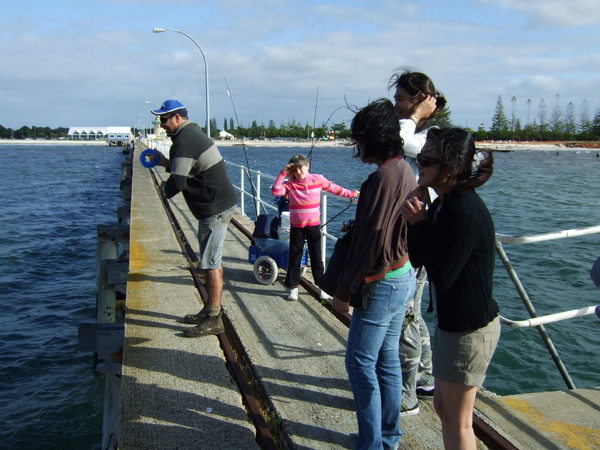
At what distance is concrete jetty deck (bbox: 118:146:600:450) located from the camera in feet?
9.65

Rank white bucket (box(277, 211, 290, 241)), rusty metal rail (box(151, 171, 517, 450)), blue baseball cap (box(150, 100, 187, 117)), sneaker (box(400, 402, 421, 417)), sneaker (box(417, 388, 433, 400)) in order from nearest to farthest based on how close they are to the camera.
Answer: rusty metal rail (box(151, 171, 517, 450)) → sneaker (box(400, 402, 421, 417)) → sneaker (box(417, 388, 433, 400)) → blue baseball cap (box(150, 100, 187, 117)) → white bucket (box(277, 211, 290, 241))

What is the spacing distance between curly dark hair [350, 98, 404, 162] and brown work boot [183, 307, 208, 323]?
7.94 ft

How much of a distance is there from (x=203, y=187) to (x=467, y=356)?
2772 mm

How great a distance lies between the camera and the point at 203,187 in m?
4.34

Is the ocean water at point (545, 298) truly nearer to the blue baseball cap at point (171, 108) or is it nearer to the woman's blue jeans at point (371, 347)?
the woman's blue jeans at point (371, 347)

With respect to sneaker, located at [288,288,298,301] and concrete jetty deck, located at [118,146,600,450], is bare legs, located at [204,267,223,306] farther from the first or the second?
sneaker, located at [288,288,298,301]

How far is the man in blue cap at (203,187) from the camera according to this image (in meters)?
4.20

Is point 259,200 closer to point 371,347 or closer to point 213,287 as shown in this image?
point 213,287

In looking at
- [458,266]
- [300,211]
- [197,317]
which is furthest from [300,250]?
[458,266]

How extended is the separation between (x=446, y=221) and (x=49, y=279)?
40.6ft

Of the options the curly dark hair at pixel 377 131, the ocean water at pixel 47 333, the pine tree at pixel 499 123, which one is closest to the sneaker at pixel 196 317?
the curly dark hair at pixel 377 131

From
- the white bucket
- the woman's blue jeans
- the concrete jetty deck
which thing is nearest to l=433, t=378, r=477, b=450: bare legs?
the woman's blue jeans

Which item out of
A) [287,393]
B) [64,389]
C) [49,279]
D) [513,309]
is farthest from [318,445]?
[49,279]

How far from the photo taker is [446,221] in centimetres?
212
